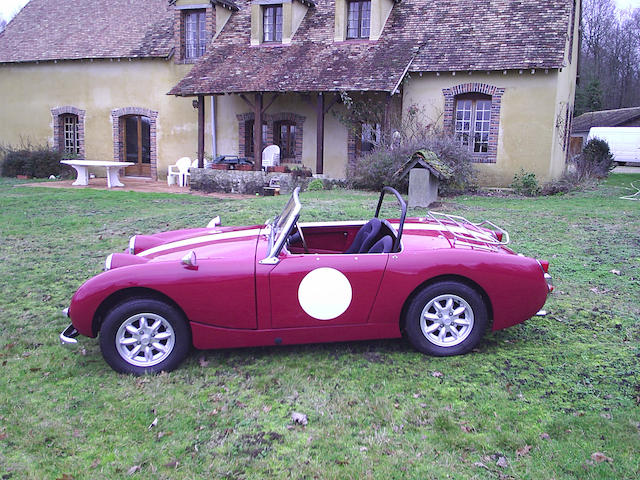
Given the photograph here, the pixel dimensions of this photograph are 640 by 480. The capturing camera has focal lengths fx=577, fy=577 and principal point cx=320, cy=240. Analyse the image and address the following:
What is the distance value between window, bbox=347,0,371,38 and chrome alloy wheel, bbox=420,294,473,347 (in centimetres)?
1471

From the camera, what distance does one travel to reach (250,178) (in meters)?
16.6

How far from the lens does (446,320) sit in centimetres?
439

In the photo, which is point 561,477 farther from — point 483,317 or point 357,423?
point 483,317

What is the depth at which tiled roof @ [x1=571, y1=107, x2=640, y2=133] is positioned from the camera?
120 ft

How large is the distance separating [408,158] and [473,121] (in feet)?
12.4

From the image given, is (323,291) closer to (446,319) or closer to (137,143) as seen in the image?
(446,319)

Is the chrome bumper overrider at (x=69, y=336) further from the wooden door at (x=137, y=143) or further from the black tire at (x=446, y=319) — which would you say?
the wooden door at (x=137, y=143)

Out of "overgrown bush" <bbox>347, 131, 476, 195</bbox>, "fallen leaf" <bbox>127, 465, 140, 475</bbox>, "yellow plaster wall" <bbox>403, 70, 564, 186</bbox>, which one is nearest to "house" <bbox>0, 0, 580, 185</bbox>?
"yellow plaster wall" <bbox>403, 70, 564, 186</bbox>

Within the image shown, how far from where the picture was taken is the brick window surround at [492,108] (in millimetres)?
15836

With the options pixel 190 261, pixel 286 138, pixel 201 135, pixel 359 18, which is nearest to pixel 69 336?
pixel 190 261

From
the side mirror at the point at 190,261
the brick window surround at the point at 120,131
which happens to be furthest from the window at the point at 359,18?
the side mirror at the point at 190,261

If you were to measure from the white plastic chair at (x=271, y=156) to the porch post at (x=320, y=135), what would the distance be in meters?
1.55

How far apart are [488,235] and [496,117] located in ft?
38.9

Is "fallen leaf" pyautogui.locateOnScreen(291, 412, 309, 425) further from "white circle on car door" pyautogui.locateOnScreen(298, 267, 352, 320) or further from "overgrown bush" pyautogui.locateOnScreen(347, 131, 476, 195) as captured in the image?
"overgrown bush" pyautogui.locateOnScreen(347, 131, 476, 195)
